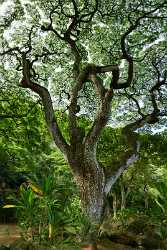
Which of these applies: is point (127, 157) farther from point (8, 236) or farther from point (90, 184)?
point (8, 236)

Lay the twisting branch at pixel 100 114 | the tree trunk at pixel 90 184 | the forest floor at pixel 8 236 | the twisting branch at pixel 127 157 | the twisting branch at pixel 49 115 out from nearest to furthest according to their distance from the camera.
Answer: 1. the tree trunk at pixel 90 184
2. the forest floor at pixel 8 236
3. the twisting branch at pixel 100 114
4. the twisting branch at pixel 127 157
5. the twisting branch at pixel 49 115

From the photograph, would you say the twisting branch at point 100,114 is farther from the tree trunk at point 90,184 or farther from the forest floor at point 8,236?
the forest floor at point 8,236

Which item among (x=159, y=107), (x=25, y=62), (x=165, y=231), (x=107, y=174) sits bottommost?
(x=165, y=231)

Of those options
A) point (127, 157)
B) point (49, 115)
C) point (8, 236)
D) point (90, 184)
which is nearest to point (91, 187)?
point (90, 184)

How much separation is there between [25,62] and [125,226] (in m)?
7.88

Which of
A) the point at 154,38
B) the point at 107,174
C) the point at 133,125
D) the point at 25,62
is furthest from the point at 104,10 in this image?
the point at 107,174

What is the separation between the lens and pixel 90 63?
44.7 feet

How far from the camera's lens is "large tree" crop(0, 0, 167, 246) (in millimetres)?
12312

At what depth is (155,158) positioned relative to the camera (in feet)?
71.1

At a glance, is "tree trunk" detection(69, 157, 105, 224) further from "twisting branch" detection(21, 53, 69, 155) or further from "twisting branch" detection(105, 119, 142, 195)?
"twisting branch" detection(21, 53, 69, 155)

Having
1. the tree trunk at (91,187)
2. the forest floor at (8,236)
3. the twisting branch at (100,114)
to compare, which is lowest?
the forest floor at (8,236)

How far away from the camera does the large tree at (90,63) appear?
12312mm

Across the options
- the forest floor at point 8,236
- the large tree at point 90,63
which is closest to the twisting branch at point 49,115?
the large tree at point 90,63

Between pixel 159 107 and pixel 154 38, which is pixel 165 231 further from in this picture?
pixel 154 38
